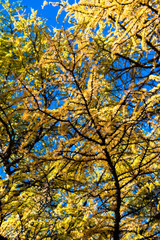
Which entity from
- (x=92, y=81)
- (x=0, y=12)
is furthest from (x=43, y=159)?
(x=0, y=12)

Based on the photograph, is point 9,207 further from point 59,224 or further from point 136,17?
point 136,17

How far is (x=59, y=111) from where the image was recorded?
2297 millimetres

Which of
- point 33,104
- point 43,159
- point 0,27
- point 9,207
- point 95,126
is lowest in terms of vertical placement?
point 9,207

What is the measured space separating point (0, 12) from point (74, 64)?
5349 millimetres

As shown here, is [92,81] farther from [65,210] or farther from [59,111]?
[65,210]

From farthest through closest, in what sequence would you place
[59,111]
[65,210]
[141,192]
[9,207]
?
[141,192] < [65,210] < [9,207] < [59,111]

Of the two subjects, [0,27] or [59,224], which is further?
[0,27]

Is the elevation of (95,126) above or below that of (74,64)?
below

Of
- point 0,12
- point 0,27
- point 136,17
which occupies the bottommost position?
point 136,17

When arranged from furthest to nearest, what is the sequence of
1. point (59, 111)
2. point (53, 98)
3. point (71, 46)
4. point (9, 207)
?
1. point (53, 98)
2. point (9, 207)
3. point (59, 111)
4. point (71, 46)

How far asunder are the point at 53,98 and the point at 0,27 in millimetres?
2723

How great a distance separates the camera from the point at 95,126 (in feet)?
7.92

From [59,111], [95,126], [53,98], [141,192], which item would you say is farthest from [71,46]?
[53,98]

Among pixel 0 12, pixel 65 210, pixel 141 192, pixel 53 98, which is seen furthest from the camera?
pixel 0 12
